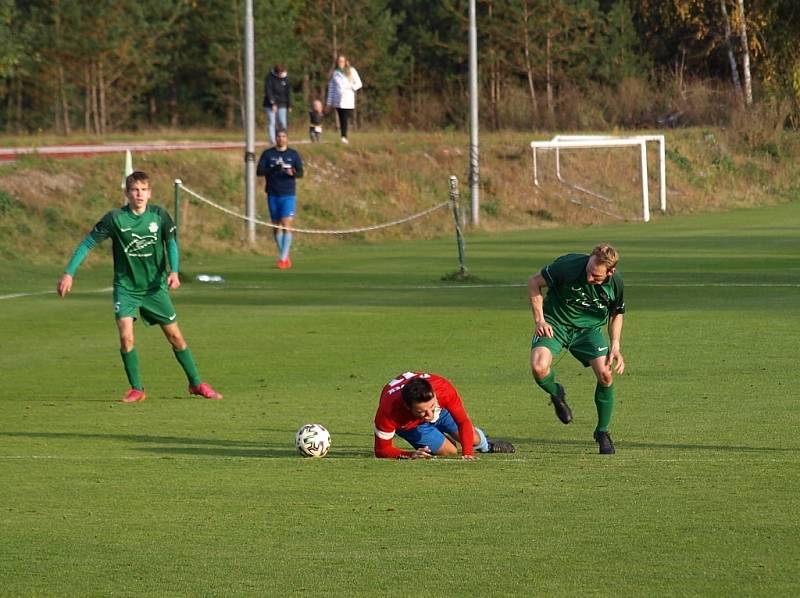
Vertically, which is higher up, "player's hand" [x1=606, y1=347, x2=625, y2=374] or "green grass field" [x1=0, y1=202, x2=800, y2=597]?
"player's hand" [x1=606, y1=347, x2=625, y2=374]

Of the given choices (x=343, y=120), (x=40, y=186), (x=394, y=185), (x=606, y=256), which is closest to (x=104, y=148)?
(x=343, y=120)

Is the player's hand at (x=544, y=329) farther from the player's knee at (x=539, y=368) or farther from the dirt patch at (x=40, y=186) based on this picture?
the dirt patch at (x=40, y=186)

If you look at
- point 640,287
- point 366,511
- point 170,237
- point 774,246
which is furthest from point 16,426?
point 774,246

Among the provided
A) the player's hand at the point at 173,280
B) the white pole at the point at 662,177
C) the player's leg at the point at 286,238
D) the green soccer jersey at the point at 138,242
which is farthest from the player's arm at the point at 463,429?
the white pole at the point at 662,177

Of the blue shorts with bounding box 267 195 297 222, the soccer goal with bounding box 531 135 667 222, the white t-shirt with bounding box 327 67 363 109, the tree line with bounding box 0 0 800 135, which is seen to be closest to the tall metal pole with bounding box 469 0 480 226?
the white t-shirt with bounding box 327 67 363 109

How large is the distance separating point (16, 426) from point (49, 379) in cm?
311

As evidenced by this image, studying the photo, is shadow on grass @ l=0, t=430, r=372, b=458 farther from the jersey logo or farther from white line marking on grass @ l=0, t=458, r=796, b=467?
the jersey logo

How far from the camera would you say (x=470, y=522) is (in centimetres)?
906

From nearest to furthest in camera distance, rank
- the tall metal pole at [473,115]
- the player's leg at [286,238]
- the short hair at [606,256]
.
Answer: the short hair at [606,256]
the player's leg at [286,238]
the tall metal pole at [473,115]

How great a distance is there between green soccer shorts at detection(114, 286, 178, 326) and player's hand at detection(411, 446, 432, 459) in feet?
13.3

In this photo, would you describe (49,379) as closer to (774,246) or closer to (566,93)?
(774,246)

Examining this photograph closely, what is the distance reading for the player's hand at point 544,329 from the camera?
38.8ft

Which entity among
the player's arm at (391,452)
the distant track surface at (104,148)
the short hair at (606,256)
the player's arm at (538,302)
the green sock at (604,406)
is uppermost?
the distant track surface at (104,148)

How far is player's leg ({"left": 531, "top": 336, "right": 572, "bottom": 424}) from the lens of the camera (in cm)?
1199
